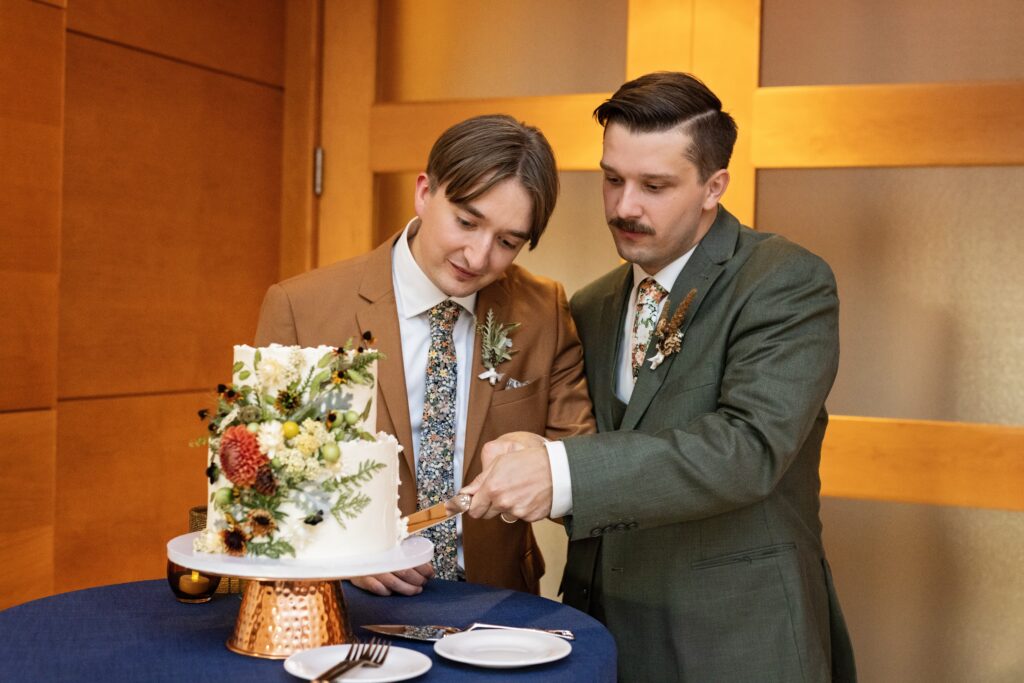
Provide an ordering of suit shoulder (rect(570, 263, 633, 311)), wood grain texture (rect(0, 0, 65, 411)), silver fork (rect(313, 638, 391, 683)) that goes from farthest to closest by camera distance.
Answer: wood grain texture (rect(0, 0, 65, 411)) < suit shoulder (rect(570, 263, 633, 311)) < silver fork (rect(313, 638, 391, 683))

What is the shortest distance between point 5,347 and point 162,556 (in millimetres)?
959

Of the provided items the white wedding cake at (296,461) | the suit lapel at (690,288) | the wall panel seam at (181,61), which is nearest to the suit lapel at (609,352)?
the suit lapel at (690,288)

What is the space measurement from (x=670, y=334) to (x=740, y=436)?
12.6 inches

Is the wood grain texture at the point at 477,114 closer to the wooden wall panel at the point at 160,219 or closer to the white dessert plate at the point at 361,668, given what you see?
the wooden wall panel at the point at 160,219

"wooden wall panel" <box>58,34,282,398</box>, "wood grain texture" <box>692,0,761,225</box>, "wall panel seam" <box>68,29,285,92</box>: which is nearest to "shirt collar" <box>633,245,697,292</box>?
"wood grain texture" <box>692,0,761,225</box>

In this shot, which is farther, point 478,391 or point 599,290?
point 599,290

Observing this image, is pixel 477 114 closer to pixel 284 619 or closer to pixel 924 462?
pixel 924 462

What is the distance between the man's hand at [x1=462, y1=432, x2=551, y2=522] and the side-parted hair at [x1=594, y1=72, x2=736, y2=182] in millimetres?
737

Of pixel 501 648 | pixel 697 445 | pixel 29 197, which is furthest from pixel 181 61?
pixel 501 648

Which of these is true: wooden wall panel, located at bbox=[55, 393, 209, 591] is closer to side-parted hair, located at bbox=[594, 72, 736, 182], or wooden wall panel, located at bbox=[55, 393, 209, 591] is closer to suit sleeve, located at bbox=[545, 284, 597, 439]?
suit sleeve, located at bbox=[545, 284, 597, 439]

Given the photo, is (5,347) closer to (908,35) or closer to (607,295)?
(607,295)

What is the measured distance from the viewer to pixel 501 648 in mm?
1835

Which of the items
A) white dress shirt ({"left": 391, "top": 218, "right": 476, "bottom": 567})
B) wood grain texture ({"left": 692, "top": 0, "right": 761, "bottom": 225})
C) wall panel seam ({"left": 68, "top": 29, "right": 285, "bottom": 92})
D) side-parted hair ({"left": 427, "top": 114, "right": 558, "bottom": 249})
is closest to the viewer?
side-parted hair ({"left": 427, "top": 114, "right": 558, "bottom": 249})

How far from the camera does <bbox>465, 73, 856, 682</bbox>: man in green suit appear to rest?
2.24 metres
